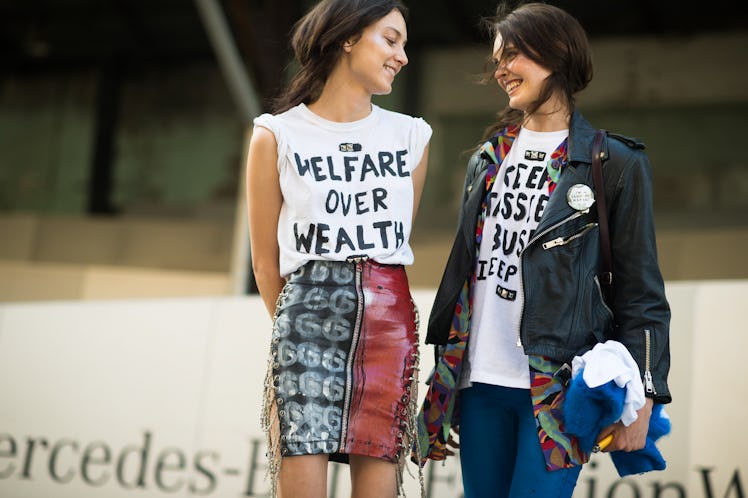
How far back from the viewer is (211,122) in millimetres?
11406

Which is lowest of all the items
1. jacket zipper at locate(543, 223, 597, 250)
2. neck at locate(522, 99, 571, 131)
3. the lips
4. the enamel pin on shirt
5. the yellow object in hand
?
the yellow object in hand

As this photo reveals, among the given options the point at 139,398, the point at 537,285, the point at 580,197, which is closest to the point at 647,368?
the point at 537,285

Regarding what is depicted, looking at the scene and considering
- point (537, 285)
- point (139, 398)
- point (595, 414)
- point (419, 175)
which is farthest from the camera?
point (139, 398)

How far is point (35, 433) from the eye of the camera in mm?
5160

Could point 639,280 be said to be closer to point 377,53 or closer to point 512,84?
point 512,84

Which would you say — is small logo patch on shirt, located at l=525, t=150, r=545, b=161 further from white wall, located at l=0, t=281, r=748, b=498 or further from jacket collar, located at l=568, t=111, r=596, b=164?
white wall, located at l=0, t=281, r=748, b=498

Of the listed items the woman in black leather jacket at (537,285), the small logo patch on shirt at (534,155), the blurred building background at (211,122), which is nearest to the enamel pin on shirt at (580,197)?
the woman in black leather jacket at (537,285)

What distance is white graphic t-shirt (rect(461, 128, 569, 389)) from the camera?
2.34m

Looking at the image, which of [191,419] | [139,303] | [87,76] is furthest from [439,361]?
[87,76]

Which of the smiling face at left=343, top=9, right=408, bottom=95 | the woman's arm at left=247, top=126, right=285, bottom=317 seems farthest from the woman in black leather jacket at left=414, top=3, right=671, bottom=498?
the woman's arm at left=247, top=126, right=285, bottom=317

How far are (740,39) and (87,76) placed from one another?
733 cm

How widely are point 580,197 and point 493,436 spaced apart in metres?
0.59

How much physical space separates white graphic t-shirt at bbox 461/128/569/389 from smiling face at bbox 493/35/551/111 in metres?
0.09

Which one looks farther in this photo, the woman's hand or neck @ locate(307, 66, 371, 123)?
neck @ locate(307, 66, 371, 123)
